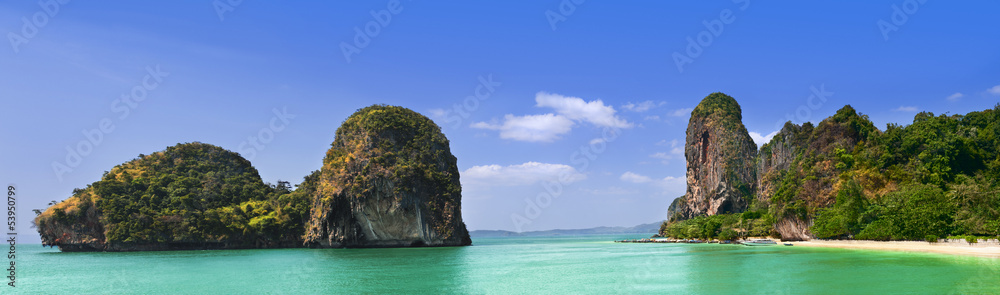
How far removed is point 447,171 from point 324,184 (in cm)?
1873

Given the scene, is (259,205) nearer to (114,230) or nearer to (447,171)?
(114,230)

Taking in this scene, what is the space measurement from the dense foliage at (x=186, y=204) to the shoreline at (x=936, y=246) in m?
73.0

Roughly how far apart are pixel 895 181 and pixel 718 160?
249 ft

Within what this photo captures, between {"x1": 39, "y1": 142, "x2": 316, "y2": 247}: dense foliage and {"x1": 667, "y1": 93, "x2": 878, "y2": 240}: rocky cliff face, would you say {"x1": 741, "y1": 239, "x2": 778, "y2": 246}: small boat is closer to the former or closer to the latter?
{"x1": 667, "y1": 93, "x2": 878, "y2": 240}: rocky cliff face

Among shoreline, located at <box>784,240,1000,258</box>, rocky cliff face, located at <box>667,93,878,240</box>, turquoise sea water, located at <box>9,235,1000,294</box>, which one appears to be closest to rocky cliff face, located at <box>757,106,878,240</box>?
rocky cliff face, located at <box>667,93,878,240</box>

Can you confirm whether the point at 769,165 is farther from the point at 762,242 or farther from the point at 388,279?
the point at 388,279

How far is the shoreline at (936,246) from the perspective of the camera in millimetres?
37472

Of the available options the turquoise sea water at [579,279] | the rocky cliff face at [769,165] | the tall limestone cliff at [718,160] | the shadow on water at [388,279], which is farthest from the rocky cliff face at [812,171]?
the shadow on water at [388,279]

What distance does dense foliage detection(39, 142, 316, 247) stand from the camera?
269ft

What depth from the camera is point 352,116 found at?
93.4 meters

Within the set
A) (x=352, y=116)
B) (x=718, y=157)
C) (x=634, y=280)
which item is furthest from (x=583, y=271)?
(x=718, y=157)

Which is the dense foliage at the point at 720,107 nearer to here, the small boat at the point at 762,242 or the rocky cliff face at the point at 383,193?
the small boat at the point at 762,242

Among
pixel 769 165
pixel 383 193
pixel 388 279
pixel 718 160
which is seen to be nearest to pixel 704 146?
pixel 718 160

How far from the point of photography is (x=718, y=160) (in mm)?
134125
